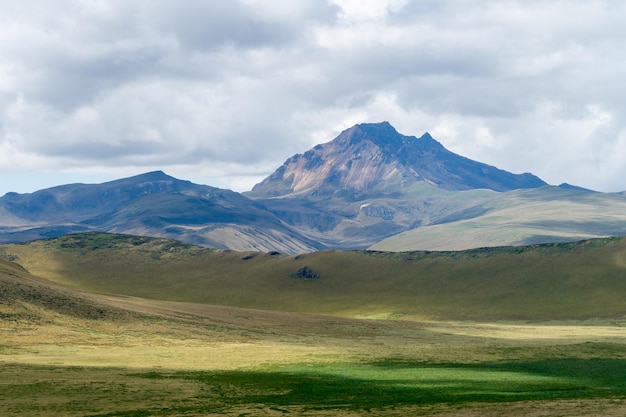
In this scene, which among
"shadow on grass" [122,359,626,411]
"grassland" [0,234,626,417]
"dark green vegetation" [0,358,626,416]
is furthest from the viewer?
"shadow on grass" [122,359,626,411]

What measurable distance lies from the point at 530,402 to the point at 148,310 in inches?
3664

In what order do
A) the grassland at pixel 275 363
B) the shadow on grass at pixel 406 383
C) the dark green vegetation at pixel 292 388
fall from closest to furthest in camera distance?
the dark green vegetation at pixel 292 388 < the grassland at pixel 275 363 < the shadow on grass at pixel 406 383

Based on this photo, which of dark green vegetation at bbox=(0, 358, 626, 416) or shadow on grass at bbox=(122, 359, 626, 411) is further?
shadow on grass at bbox=(122, 359, 626, 411)

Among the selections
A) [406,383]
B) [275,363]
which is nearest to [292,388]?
[406,383]

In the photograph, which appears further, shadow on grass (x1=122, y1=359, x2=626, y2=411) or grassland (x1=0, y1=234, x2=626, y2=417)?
shadow on grass (x1=122, y1=359, x2=626, y2=411)

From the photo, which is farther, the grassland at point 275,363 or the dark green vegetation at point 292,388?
the grassland at point 275,363

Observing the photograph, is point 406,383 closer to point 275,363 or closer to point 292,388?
point 292,388

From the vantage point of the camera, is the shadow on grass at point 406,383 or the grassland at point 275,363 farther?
the shadow on grass at point 406,383

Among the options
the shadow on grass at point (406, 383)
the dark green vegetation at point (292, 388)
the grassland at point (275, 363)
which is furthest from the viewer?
the shadow on grass at point (406, 383)

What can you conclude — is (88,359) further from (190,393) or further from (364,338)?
(364,338)

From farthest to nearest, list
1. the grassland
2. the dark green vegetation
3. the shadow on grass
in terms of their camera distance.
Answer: the shadow on grass, the grassland, the dark green vegetation

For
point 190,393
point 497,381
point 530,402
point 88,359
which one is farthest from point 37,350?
point 530,402

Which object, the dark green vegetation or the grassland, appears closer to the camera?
the dark green vegetation

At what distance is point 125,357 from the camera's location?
87625 mm
